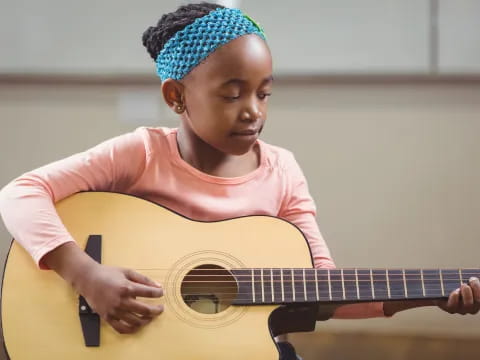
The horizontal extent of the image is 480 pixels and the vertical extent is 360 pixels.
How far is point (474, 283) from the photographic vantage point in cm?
108

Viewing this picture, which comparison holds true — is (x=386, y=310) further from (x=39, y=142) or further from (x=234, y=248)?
(x=39, y=142)

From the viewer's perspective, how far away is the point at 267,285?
108cm

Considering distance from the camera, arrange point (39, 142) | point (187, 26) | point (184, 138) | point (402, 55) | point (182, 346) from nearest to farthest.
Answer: point (182, 346)
point (187, 26)
point (184, 138)
point (402, 55)
point (39, 142)

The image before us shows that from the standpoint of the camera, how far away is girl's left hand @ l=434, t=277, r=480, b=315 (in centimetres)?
108

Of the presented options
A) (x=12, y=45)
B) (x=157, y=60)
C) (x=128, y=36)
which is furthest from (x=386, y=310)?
(x=12, y=45)

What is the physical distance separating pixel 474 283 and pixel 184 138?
1.87 feet

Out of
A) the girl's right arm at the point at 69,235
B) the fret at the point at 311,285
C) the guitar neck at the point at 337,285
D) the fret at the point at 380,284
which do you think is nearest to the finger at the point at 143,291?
the girl's right arm at the point at 69,235

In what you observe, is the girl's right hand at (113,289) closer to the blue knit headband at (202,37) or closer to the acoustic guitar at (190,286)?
the acoustic guitar at (190,286)

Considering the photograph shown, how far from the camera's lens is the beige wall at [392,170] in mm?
1628

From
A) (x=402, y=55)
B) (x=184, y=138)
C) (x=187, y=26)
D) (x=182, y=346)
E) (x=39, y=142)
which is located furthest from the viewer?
(x=39, y=142)

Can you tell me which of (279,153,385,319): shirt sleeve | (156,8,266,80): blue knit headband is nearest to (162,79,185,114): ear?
(156,8,266,80): blue knit headband

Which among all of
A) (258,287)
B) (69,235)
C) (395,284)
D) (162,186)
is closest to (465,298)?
(395,284)

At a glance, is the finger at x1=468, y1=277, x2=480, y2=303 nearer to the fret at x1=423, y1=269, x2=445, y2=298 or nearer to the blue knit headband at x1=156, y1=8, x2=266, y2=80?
the fret at x1=423, y1=269, x2=445, y2=298

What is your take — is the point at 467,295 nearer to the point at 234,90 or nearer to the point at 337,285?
the point at 337,285
